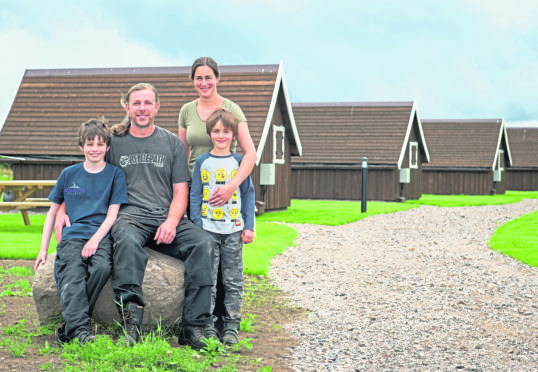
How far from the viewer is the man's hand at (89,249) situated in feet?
18.0

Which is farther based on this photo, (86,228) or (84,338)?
(86,228)

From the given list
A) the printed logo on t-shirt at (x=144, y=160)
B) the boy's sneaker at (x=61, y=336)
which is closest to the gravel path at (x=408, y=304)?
the boy's sneaker at (x=61, y=336)

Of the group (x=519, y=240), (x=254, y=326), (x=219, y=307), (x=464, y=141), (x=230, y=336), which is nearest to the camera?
(x=230, y=336)

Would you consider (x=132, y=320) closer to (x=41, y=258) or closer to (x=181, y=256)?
(x=181, y=256)

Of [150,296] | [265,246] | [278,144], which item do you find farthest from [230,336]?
[278,144]

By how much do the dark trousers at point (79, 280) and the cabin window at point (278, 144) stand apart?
54.6ft

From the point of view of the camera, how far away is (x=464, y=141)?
42562 mm

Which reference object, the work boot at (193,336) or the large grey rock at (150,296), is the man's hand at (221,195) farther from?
the work boot at (193,336)

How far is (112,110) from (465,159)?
84.4 ft

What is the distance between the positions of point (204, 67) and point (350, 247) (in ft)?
24.9

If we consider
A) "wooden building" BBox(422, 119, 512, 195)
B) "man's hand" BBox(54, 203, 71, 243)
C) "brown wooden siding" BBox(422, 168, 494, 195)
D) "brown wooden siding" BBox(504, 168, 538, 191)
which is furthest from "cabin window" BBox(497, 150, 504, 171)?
"man's hand" BBox(54, 203, 71, 243)

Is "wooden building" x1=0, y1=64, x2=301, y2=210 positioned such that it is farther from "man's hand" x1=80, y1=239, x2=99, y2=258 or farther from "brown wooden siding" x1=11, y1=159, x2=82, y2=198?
"man's hand" x1=80, y1=239, x2=99, y2=258

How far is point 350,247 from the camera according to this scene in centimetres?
1292

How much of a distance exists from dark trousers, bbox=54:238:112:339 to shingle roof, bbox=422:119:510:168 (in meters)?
37.8
